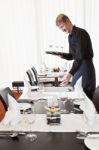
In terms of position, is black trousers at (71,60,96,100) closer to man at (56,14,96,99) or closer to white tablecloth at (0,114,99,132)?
man at (56,14,96,99)

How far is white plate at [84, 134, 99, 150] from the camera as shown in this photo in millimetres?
1305

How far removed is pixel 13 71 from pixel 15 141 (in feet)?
13.5

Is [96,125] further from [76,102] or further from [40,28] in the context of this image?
[40,28]

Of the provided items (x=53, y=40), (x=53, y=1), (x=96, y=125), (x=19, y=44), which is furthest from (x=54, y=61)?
(x=96, y=125)

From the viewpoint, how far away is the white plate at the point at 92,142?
130 centimetres

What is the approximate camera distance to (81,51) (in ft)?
8.87

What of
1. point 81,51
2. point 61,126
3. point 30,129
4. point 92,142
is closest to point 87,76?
point 81,51

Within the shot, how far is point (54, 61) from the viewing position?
5.48m

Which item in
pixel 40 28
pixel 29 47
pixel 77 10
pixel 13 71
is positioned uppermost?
pixel 77 10

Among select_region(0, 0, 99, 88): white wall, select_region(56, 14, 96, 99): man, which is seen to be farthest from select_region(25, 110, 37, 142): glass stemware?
select_region(0, 0, 99, 88): white wall

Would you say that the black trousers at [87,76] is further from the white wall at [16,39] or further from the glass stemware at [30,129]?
the white wall at [16,39]

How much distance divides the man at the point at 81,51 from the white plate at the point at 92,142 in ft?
4.54

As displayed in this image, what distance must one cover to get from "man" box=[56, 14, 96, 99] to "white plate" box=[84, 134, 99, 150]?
4.54ft

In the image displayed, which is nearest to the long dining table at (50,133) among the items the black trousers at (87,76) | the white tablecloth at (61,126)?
the white tablecloth at (61,126)
